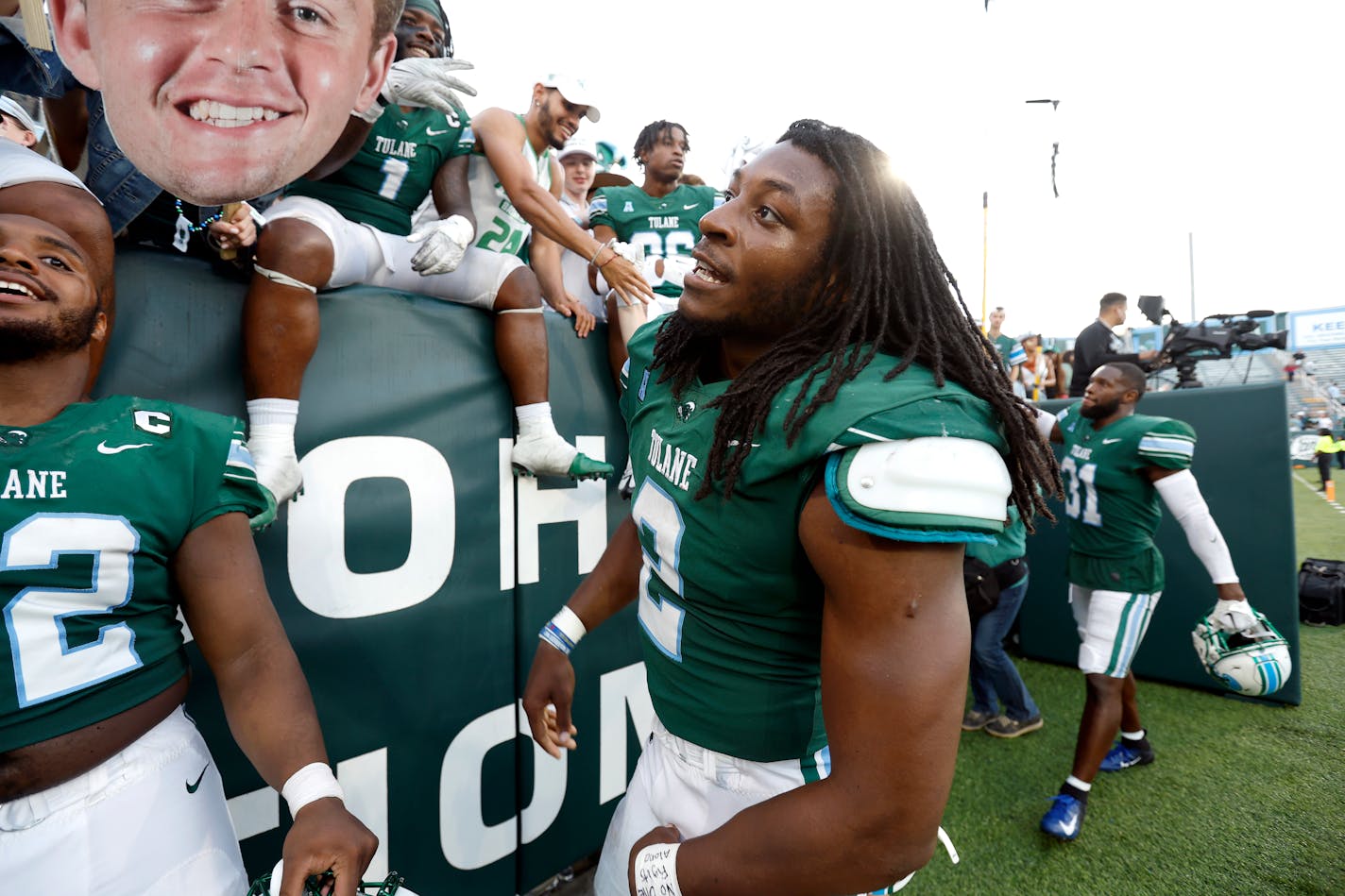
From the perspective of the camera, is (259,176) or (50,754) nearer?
(259,176)

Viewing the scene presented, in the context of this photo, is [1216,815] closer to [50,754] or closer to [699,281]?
[699,281]

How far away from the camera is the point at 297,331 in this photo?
5.67ft

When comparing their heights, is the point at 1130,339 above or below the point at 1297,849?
above

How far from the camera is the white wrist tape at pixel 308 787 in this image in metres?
1.03

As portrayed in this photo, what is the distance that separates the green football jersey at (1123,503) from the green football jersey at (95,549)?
353cm

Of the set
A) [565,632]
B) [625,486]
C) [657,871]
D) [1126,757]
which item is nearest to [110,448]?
[565,632]

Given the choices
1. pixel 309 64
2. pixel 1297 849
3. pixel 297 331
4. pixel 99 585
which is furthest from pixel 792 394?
pixel 1297 849

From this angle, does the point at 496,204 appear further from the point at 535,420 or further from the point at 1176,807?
the point at 1176,807

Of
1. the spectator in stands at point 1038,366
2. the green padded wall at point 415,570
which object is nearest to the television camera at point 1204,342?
the spectator in stands at point 1038,366

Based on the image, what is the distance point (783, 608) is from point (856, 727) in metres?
0.24

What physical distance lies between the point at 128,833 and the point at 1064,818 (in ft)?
10.6

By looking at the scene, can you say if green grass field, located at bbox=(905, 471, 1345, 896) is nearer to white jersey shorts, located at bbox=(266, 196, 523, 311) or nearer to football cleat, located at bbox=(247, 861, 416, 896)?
football cleat, located at bbox=(247, 861, 416, 896)

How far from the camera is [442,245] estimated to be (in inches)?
77.3

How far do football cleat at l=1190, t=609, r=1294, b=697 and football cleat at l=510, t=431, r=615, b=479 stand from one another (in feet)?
9.82
